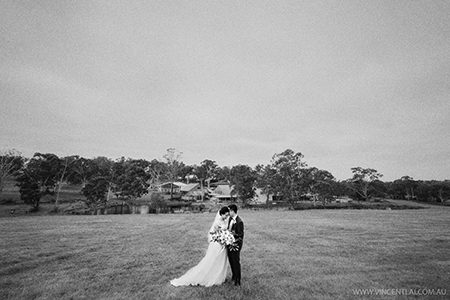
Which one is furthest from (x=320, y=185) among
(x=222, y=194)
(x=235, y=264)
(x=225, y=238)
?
(x=225, y=238)

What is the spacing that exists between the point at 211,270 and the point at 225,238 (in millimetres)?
1356

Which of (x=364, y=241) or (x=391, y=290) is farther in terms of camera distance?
(x=364, y=241)

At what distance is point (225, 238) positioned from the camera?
23.8 feet

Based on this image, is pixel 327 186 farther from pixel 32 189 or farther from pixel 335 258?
pixel 32 189

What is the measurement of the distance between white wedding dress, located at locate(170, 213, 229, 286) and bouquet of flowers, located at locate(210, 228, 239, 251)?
0.25m

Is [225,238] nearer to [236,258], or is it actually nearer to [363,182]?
[236,258]

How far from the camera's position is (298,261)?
10.5m

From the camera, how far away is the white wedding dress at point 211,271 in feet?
24.1

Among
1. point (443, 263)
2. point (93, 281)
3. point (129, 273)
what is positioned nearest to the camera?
point (93, 281)

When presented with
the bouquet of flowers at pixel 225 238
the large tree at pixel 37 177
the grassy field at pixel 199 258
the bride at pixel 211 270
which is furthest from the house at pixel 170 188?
the bouquet of flowers at pixel 225 238

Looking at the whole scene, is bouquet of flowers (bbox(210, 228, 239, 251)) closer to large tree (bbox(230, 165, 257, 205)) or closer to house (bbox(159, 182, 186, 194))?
large tree (bbox(230, 165, 257, 205))

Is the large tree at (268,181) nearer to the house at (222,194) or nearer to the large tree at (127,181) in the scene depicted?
the house at (222,194)

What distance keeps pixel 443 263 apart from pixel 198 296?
38.8 feet

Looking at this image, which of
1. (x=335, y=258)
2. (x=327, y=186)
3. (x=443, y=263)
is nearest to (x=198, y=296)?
(x=335, y=258)
